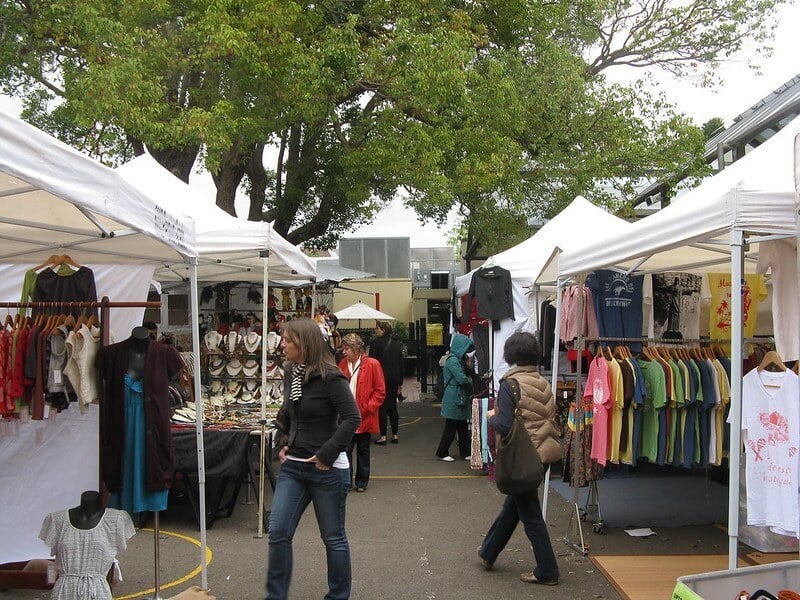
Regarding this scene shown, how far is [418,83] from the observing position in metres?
11.1

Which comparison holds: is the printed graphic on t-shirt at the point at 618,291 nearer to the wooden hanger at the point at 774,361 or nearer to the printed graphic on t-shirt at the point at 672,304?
the printed graphic on t-shirt at the point at 672,304

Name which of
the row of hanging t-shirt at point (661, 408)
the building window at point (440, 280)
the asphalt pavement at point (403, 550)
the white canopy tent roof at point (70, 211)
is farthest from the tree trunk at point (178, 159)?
the building window at point (440, 280)

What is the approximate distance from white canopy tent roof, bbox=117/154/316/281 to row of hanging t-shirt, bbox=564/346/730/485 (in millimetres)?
3115

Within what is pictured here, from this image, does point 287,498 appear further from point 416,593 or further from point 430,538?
point 430,538

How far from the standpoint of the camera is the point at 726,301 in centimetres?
632

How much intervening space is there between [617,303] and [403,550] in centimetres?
282

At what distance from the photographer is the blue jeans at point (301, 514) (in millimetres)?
3902

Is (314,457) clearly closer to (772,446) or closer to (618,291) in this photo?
(772,446)

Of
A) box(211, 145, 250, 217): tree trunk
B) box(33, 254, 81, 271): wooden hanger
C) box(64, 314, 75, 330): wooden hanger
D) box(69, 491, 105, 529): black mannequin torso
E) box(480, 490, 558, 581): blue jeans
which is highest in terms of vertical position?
box(211, 145, 250, 217): tree trunk

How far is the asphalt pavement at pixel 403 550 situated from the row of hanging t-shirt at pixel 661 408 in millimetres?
802

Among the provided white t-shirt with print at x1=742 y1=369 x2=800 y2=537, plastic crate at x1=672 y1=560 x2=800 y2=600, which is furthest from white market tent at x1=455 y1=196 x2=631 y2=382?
plastic crate at x1=672 y1=560 x2=800 y2=600

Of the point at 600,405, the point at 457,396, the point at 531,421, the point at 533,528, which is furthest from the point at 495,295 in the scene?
the point at 533,528

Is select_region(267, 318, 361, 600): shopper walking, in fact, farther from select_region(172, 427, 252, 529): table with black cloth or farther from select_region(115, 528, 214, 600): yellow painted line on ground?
select_region(172, 427, 252, 529): table with black cloth

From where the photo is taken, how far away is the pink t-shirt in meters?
5.57
